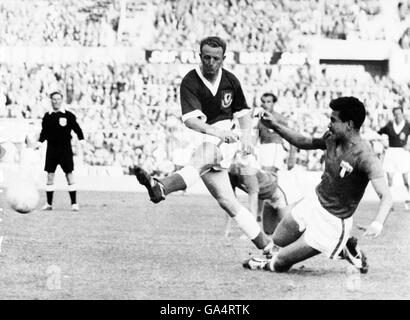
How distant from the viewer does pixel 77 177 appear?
2420cm

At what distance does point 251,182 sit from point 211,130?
329 centimetres

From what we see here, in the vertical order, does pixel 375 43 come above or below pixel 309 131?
above

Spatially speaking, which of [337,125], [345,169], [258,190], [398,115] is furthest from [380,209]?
[398,115]

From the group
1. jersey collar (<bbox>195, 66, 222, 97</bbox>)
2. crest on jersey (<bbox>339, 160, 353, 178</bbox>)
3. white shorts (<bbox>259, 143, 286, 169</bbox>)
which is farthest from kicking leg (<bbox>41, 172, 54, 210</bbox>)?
crest on jersey (<bbox>339, 160, 353, 178</bbox>)

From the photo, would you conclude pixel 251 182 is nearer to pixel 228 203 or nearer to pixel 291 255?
pixel 228 203

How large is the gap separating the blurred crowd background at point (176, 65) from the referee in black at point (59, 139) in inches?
410

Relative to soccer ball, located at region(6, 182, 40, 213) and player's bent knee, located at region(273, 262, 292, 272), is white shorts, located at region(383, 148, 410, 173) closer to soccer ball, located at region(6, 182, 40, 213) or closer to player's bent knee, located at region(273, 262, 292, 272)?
soccer ball, located at region(6, 182, 40, 213)

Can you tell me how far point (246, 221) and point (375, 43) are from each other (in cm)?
1894

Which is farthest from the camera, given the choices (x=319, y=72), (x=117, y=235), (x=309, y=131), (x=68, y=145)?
(x=319, y=72)

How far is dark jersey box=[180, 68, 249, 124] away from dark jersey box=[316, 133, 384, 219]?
1.24 m

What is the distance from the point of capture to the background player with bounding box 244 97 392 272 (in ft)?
25.1

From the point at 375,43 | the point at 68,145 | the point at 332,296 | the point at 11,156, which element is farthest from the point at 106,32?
the point at 332,296

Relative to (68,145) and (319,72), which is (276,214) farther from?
(319,72)

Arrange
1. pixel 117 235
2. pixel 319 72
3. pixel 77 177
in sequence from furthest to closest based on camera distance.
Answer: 1. pixel 319 72
2. pixel 77 177
3. pixel 117 235
